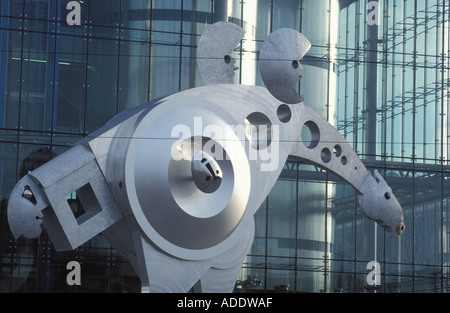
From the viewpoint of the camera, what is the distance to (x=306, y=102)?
102 feet

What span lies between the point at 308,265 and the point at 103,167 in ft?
51.7

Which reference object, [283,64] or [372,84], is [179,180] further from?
[372,84]

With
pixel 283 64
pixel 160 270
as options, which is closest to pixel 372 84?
pixel 283 64

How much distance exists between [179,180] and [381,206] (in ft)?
14.8

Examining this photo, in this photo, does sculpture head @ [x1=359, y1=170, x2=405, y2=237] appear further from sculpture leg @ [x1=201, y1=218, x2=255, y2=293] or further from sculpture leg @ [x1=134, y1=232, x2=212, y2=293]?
sculpture leg @ [x1=134, y1=232, x2=212, y2=293]

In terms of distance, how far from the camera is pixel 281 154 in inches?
691

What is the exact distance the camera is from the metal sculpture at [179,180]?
619 inches

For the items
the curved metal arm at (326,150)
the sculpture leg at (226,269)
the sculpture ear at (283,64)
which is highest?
the sculpture ear at (283,64)

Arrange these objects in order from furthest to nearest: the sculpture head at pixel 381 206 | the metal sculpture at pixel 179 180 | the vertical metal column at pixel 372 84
A: the vertical metal column at pixel 372 84 → the sculpture head at pixel 381 206 → the metal sculpture at pixel 179 180

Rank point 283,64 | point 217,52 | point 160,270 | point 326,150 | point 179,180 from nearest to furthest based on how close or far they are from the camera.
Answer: point 179,180
point 160,270
point 283,64
point 217,52
point 326,150

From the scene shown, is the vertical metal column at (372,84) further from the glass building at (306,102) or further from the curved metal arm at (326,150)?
the curved metal arm at (326,150)

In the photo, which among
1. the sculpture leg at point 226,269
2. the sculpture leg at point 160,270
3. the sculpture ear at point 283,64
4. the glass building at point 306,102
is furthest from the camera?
the glass building at point 306,102

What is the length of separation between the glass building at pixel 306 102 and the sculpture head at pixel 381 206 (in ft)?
37.2

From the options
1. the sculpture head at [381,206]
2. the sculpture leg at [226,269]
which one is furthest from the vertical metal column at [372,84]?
the sculpture leg at [226,269]
